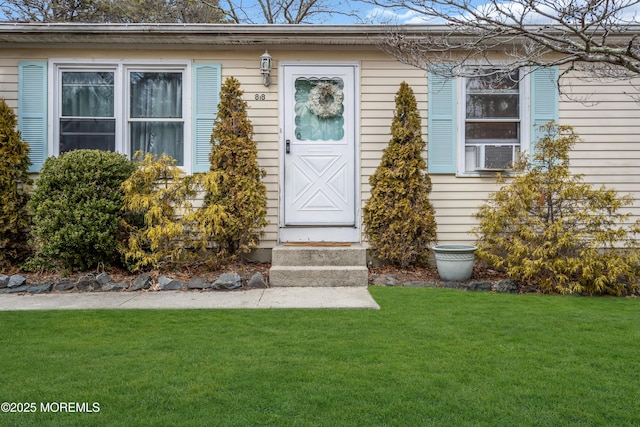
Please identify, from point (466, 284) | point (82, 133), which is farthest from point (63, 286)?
point (466, 284)

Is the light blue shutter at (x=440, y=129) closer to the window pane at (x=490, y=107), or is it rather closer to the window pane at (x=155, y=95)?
the window pane at (x=490, y=107)

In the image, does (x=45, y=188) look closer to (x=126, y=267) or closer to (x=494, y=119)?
(x=126, y=267)

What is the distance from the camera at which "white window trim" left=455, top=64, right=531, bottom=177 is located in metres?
6.18

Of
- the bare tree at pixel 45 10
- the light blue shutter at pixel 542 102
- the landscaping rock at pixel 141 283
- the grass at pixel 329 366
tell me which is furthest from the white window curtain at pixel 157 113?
the bare tree at pixel 45 10

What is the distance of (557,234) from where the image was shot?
16.4ft

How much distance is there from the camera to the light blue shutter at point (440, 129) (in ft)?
20.2

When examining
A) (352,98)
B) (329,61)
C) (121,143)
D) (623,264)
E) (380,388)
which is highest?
(329,61)

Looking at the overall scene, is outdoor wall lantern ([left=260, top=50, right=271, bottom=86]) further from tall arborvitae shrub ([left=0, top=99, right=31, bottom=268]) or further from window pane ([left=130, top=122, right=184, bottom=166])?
tall arborvitae shrub ([left=0, top=99, right=31, bottom=268])

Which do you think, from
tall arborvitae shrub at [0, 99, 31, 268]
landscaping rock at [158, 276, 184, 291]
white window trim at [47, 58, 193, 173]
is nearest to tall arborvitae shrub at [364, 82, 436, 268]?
landscaping rock at [158, 276, 184, 291]

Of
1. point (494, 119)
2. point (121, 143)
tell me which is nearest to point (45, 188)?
point (121, 143)

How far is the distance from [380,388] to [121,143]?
16.3ft

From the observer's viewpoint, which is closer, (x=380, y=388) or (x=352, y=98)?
(x=380, y=388)

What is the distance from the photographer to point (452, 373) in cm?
265

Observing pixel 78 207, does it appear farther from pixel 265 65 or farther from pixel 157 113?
pixel 265 65
